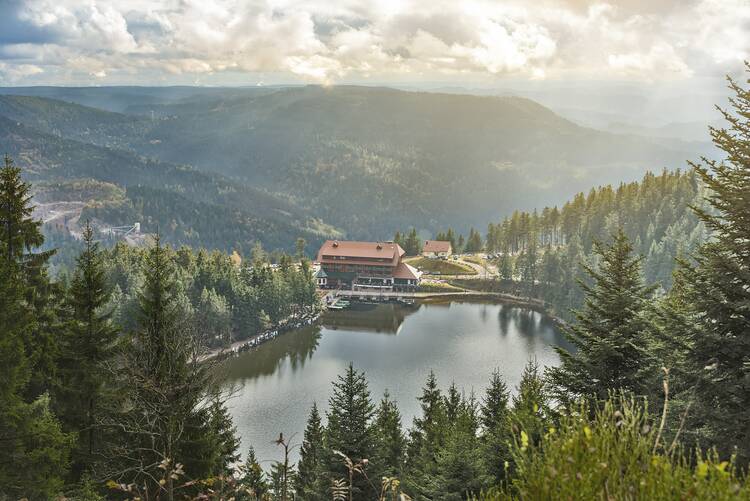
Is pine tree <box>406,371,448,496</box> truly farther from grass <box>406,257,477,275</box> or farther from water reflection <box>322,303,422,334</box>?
grass <box>406,257,477,275</box>

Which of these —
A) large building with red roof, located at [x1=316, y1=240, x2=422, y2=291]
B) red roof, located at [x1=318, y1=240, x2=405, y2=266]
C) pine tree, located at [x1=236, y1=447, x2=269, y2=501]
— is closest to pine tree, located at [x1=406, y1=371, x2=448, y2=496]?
pine tree, located at [x1=236, y1=447, x2=269, y2=501]

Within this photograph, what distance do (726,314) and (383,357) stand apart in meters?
63.4

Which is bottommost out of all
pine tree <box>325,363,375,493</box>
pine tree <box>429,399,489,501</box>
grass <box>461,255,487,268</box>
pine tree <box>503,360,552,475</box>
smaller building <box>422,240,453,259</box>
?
grass <box>461,255,487,268</box>

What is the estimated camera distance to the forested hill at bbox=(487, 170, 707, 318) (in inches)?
3659

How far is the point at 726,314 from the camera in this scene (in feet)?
37.1

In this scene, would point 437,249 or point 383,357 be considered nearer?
point 383,357

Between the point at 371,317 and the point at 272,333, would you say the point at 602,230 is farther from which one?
the point at 272,333

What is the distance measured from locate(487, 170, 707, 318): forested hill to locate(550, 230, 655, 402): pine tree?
263 ft

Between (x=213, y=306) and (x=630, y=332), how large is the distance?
68.1 meters

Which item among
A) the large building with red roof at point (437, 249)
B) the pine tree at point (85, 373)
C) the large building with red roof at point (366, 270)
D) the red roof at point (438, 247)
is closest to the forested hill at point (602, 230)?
the red roof at point (438, 247)

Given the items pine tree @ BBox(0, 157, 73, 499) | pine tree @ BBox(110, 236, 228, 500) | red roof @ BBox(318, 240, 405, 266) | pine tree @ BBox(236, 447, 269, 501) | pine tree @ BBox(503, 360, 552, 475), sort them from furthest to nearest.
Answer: red roof @ BBox(318, 240, 405, 266), pine tree @ BBox(110, 236, 228, 500), pine tree @ BBox(0, 157, 73, 499), pine tree @ BBox(236, 447, 269, 501), pine tree @ BBox(503, 360, 552, 475)

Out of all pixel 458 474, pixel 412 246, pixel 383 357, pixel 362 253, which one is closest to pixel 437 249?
pixel 412 246

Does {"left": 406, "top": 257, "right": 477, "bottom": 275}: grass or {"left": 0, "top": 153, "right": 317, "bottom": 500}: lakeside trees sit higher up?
{"left": 0, "top": 153, "right": 317, "bottom": 500}: lakeside trees

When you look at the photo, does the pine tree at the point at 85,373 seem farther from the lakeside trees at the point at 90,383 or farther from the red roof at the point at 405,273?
the red roof at the point at 405,273
